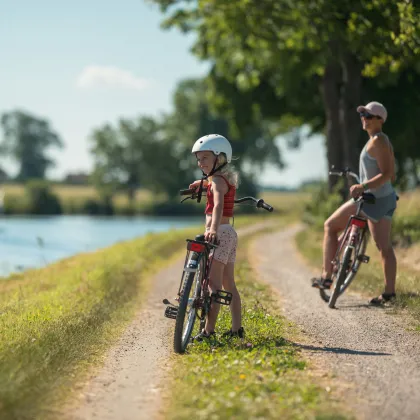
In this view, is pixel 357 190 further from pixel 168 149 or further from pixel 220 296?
pixel 168 149

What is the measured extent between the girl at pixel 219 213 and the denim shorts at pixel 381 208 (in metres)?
3.04

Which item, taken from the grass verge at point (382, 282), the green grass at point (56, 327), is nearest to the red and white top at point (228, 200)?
the green grass at point (56, 327)

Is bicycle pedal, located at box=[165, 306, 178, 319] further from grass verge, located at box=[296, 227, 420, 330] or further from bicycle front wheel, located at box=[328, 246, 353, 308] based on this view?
bicycle front wheel, located at box=[328, 246, 353, 308]

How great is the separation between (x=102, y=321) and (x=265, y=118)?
21.9 metres

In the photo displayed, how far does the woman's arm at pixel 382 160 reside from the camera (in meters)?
9.50

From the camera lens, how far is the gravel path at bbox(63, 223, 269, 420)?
17.0 ft

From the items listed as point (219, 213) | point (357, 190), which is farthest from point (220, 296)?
point (357, 190)

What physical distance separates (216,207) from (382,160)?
333cm

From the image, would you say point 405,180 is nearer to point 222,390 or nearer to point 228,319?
point 228,319

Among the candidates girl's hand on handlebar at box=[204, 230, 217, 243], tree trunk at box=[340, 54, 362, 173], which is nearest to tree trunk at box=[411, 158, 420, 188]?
tree trunk at box=[340, 54, 362, 173]

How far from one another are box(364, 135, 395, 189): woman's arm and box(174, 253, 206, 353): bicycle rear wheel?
10.7 ft

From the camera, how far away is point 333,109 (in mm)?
23250

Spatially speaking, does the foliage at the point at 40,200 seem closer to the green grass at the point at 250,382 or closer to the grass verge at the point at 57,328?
the grass verge at the point at 57,328

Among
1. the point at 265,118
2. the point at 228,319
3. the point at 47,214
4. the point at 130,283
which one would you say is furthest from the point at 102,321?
the point at 47,214
